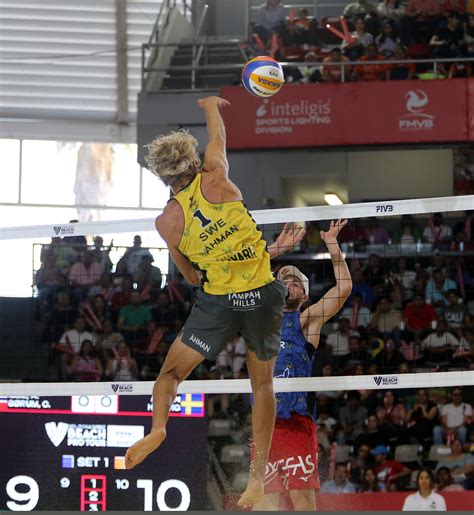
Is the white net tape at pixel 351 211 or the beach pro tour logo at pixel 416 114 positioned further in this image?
the beach pro tour logo at pixel 416 114

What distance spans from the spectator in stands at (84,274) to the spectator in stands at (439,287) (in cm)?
426

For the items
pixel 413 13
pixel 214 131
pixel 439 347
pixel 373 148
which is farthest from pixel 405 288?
pixel 214 131

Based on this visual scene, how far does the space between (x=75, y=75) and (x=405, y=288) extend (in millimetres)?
8221

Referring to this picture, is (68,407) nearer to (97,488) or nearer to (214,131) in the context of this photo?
(97,488)

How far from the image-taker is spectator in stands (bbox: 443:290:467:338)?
13570 millimetres

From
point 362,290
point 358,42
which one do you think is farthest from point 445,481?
point 358,42

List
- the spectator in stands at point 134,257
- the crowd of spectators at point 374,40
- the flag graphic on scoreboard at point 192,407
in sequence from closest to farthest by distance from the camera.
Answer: the flag graphic on scoreboard at point 192,407
the spectator in stands at point 134,257
the crowd of spectators at point 374,40

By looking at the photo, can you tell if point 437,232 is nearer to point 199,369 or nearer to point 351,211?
point 199,369

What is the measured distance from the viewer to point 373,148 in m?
15.0

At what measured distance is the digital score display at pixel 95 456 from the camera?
9.45 m

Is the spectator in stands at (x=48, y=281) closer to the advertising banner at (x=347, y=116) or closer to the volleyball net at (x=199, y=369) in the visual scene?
the volleyball net at (x=199, y=369)

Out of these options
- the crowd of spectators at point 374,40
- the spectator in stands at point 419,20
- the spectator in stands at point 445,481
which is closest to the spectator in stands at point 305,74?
the crowd of spectators at point 374,40

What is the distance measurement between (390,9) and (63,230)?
10.6 meters

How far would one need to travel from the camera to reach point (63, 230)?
7.82 m
